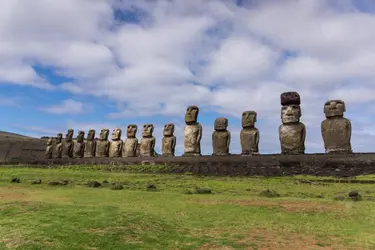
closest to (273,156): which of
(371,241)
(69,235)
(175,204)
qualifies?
(175,204)

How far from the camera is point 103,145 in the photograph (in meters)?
30.1

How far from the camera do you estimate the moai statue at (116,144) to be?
2889 centimetres

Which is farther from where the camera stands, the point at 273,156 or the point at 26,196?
the point at 273,156

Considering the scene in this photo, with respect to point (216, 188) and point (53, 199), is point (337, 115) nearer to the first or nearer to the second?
point (216, 188)

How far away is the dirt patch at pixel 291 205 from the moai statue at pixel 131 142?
18589 millimetres

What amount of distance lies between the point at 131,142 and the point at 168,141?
14.5 feet

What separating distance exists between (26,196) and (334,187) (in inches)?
359

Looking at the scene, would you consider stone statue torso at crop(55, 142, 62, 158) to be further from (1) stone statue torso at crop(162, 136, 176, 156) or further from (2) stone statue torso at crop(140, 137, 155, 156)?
(1) stone statue torso at crop(162, 136, 176, 156)

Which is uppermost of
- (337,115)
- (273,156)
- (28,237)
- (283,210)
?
(337,115)

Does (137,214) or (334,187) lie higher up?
(334,187)

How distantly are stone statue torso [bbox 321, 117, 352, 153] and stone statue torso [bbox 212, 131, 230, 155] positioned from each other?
17.7 ft

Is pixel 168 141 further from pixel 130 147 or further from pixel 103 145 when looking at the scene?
pixel 103 145

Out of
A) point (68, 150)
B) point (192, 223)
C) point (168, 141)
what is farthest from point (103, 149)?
point (192, 223)

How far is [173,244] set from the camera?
5.59 meters
